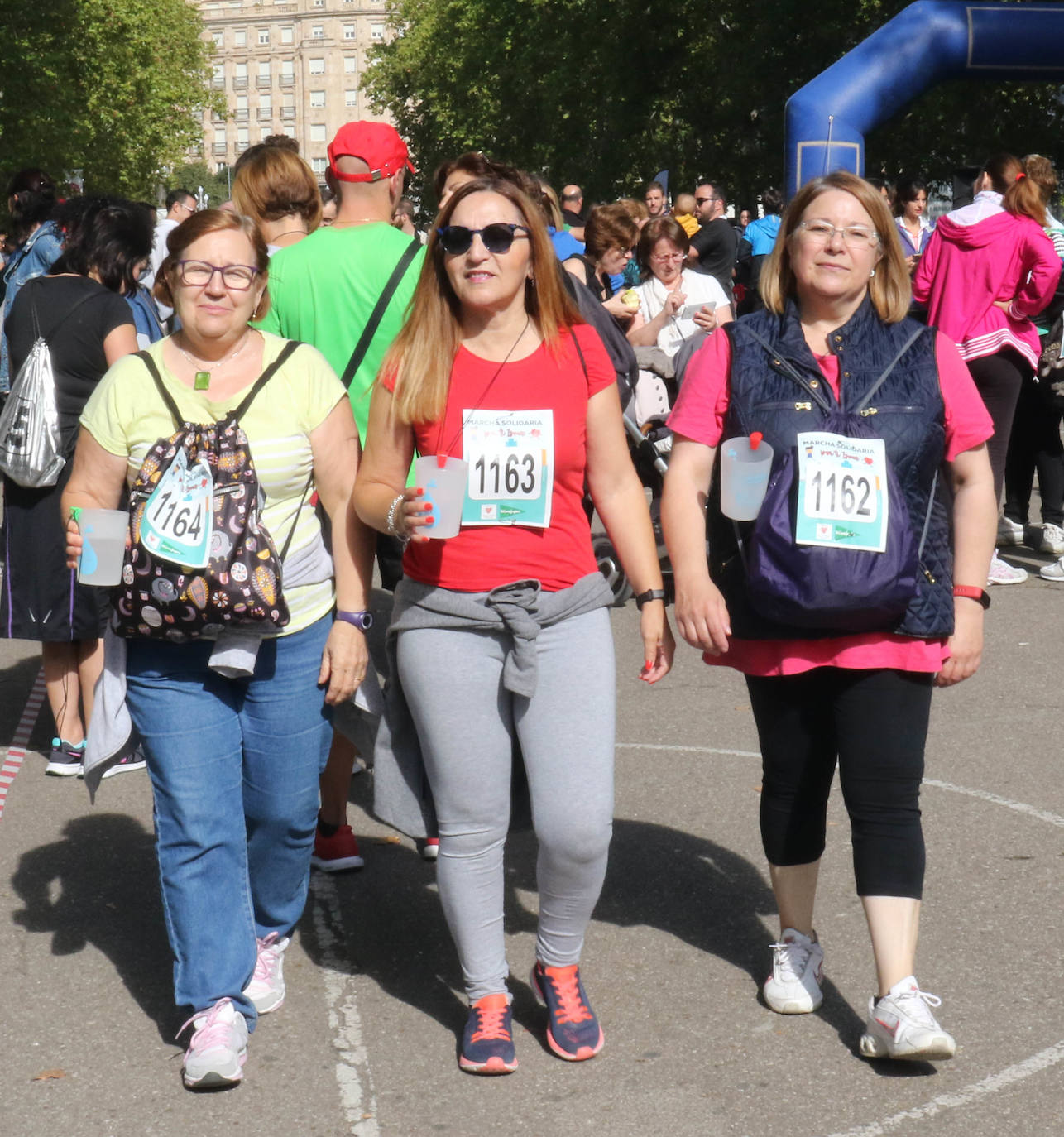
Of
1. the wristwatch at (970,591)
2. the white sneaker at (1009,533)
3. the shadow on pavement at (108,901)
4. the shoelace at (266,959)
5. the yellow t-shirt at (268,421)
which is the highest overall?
the yellow t-shirt at (268,421)

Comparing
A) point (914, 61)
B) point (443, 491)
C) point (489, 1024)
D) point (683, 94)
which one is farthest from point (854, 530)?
point (683, 94)

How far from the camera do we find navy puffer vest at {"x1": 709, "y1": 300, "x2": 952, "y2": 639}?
3645mm

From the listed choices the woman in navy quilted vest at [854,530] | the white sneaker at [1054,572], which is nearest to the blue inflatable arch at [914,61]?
the white sneaker at [1054,572]

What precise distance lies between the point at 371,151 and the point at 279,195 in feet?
1.24

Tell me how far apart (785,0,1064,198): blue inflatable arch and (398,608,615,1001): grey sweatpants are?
1192 centimetres

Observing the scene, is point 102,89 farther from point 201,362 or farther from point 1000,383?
point 201,362

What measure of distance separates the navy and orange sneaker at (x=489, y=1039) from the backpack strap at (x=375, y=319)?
5.99 feet

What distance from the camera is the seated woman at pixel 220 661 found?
3.68m

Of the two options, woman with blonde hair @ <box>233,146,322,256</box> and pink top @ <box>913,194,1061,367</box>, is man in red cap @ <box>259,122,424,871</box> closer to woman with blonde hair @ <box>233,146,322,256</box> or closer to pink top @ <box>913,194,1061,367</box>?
woman with blonde hair @ <box>233,146,322,256</box>

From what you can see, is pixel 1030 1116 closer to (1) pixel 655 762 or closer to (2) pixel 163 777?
(2) pixel 163 777

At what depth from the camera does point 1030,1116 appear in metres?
3.46

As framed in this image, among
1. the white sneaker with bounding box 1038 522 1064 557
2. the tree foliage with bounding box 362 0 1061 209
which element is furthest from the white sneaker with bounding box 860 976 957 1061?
the tree foliage with bounding box 362 0 1061 209

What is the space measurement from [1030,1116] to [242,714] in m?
1.92

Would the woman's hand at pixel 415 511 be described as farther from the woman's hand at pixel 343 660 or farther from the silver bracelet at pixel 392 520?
the woman's hand at pixel 343 660
